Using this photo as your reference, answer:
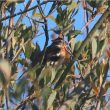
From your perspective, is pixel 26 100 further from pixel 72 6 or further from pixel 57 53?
pixel 72 6

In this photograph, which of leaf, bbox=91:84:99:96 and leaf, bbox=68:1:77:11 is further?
leaf, bbox=68:1:77:11

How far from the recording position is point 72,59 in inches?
48.9

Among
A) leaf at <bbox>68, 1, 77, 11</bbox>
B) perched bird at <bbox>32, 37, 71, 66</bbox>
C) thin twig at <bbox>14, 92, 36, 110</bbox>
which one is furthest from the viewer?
leaf at <bbox>68, 1, 77, 11</bbox>

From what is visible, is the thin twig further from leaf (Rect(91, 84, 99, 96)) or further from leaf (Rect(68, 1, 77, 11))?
leaf (Rect(68, 1, 77, 11))

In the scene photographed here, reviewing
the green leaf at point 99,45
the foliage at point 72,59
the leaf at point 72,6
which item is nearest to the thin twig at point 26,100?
the foliage at point 72,59

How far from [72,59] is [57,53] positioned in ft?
0.28

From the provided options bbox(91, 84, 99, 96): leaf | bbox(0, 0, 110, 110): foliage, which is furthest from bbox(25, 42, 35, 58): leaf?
bbox(91, 84, 99, 96): leaf

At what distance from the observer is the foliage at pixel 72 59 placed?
1150 mm

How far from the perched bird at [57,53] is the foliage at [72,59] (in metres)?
0.02

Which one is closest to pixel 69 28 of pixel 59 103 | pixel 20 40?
pixel 20 40

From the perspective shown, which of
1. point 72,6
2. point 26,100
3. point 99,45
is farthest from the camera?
point 72,6

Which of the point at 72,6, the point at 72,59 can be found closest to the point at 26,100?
the point at 72,59

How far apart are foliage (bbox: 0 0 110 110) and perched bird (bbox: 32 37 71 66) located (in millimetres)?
16

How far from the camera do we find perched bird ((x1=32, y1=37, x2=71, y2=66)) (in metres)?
1.29
